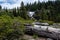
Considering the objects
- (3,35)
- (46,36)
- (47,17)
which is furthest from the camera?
(47,17)

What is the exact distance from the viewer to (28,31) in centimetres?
1766

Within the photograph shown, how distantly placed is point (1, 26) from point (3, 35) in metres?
1.13

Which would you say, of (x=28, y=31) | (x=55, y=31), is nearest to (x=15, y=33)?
(x=28, y=31)

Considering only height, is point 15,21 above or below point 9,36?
above

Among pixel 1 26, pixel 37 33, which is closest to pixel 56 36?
pixel 37 33

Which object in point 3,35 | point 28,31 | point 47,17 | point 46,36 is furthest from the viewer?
point 47,17

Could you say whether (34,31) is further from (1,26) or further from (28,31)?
(1,26)

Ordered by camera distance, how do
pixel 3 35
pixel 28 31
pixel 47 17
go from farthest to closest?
1. pixel 47 17
2. pixel 28 31
3. pixel 3 35

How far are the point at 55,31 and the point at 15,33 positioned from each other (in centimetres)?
405

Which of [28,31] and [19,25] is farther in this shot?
[28,31]

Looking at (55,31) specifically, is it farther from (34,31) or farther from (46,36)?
(34,31)

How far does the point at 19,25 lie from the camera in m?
16.5

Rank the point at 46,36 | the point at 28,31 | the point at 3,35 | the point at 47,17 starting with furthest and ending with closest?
the point at 47,17
the point at 28,31
the point at 46,36
the point at 3,35

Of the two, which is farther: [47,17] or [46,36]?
[47,17]
